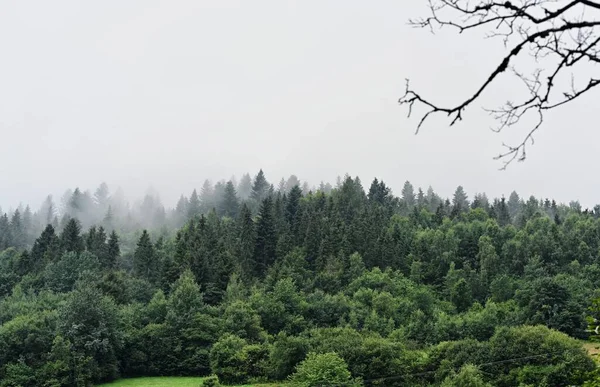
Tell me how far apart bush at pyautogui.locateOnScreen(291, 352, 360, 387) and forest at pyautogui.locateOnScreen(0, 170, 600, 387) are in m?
0.11

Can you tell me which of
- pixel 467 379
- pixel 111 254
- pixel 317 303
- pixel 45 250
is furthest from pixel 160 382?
pixel 45 250

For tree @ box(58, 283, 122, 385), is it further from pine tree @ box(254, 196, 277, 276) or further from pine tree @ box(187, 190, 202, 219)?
pine tree @ box(187, 190, 202, 219)

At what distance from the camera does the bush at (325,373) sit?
40.0 m

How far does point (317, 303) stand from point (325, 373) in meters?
32.2

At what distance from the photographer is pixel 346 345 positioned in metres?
47.5

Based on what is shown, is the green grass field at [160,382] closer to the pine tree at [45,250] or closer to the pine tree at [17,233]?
the pine tree at [45,250]

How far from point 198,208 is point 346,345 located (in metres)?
143

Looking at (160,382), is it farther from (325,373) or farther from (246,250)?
(246,250)

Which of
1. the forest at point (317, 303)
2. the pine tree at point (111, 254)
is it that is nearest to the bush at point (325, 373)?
the forest at point (317, 303)

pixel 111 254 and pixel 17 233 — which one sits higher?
pixel 17 233

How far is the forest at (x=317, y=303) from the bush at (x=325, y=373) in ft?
0.36

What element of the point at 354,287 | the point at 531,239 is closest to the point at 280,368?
the point at 354,287

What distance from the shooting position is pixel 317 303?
72375 millimetres

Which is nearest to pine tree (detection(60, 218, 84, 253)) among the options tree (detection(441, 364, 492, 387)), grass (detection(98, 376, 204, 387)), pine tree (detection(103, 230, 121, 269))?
pine tree (detection(103, 230, 121, 269))
